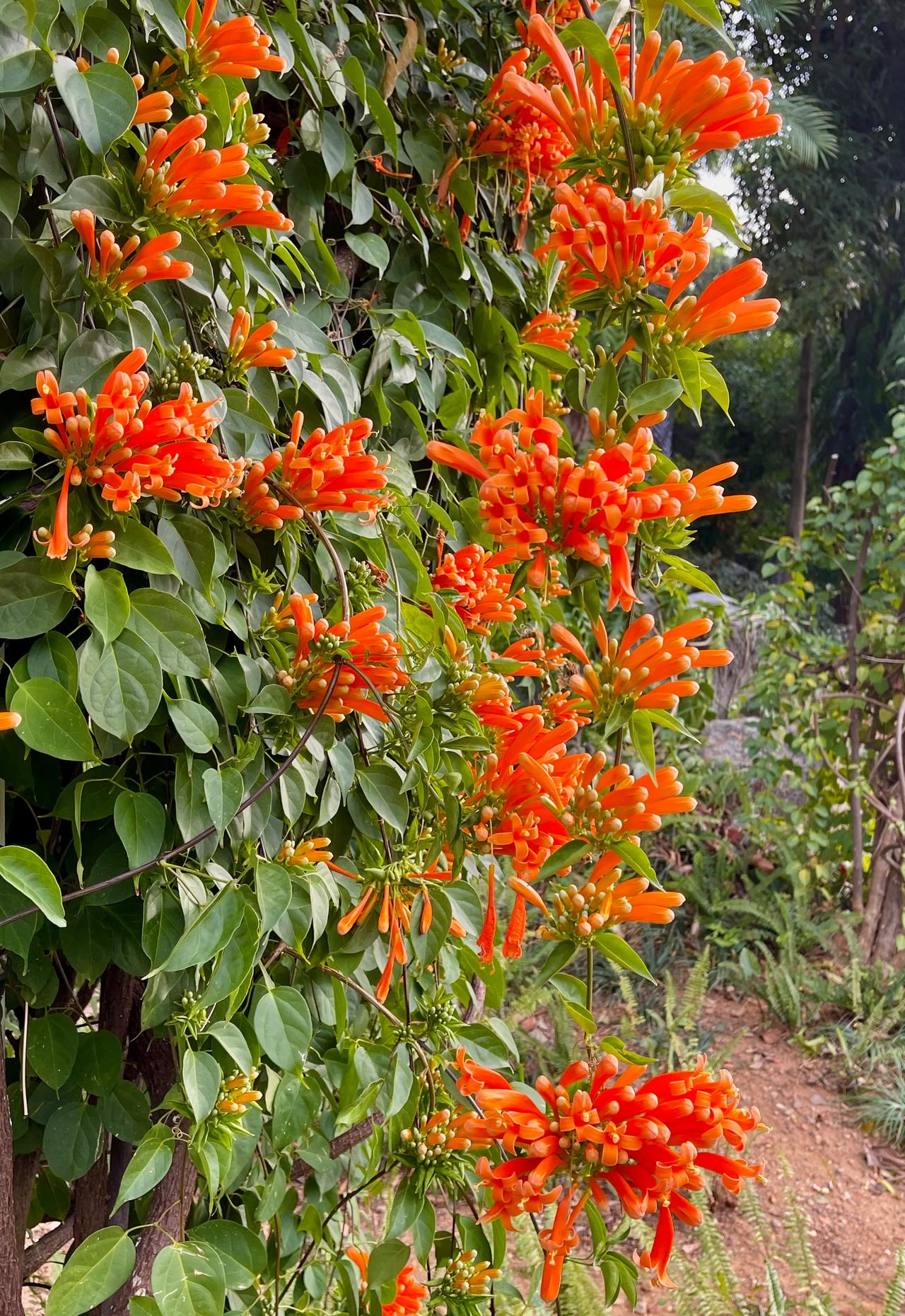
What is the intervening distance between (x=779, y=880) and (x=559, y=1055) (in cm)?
143

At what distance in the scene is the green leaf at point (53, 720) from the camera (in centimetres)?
65

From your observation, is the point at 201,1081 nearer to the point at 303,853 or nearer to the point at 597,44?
the point at 303,853

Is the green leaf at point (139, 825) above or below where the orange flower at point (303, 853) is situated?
above

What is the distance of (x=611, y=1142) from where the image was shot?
0.68 m

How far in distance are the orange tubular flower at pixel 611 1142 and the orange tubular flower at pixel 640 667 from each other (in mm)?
267

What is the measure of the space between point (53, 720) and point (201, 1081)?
Result: 0.31 meters

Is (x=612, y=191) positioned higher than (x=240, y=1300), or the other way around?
(x=612, y=191)

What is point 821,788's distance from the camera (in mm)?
3965

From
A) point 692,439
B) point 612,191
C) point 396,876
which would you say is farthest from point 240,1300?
point 692,439

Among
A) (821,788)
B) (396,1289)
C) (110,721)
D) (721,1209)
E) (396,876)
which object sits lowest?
(721,1209)

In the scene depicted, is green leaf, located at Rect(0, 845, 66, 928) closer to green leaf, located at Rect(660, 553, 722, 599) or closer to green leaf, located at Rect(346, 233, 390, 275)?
green leaf, located at Rect(660, 553, 722, 599)

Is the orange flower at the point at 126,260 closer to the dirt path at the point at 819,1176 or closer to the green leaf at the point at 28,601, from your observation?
the green leaf at the point at 28,601

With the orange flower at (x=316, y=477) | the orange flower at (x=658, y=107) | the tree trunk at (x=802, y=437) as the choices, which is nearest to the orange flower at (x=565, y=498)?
the orange flower at (x=316, y=477)

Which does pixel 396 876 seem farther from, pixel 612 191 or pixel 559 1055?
pixel 559 1055
